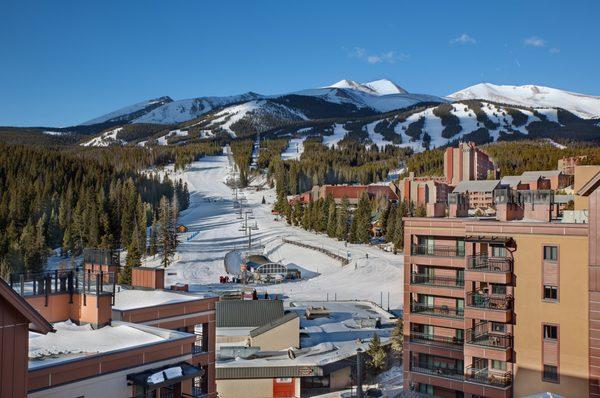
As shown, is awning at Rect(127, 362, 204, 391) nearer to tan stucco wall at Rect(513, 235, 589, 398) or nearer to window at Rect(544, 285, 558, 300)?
tan stucco wall at Rect(513, 235, 589, 398)

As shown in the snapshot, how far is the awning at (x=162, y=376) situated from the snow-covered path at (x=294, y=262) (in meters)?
44.6

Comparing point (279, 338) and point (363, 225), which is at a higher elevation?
point (363, 225)

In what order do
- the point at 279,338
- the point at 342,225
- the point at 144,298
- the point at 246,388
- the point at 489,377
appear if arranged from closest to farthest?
the point at 144,298
the point at 489,377
the point at 246,388
the point at 279,338
the point at 342,225

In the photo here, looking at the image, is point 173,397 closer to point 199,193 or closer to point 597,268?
point 597,268

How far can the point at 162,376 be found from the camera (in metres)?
13.6

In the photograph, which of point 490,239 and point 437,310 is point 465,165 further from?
point 490,239

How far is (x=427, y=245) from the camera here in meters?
30.0

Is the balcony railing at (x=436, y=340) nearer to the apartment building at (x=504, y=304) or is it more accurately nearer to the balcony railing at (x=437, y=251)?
the apartment building at (x=504, y=304)

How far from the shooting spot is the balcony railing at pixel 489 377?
25047mm

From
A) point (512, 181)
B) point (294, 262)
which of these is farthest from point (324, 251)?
point (512, 181)

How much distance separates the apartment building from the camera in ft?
75.7

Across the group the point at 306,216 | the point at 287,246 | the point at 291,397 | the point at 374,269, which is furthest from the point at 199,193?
the point at 291,397

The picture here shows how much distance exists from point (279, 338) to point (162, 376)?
24.8 meters

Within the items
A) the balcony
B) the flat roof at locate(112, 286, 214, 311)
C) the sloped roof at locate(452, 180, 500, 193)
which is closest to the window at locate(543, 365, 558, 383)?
the balcony
